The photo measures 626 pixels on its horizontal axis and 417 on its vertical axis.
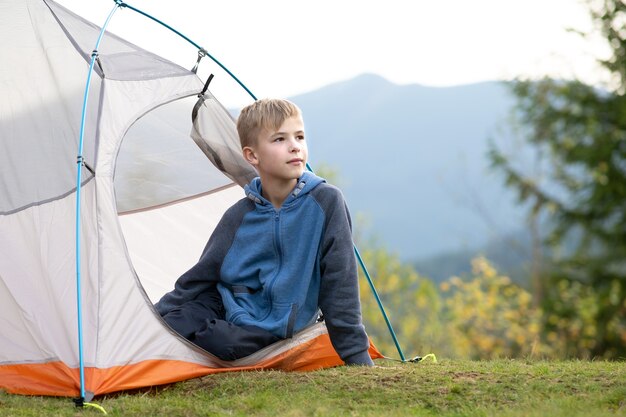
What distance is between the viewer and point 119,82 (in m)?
3.98

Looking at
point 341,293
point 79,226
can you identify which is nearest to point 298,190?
point 341,293

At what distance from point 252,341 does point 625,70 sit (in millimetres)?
11897

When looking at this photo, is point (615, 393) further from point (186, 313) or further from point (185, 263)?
point (185, 263)

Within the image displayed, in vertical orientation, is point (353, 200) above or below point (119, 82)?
below

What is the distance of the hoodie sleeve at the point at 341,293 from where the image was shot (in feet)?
12.7

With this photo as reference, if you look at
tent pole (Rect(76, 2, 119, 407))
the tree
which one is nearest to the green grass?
tent pole (Rect(76, 2, 119, 407))

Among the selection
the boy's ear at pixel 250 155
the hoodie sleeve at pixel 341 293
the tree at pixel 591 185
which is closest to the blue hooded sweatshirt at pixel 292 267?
the hoodie sleeve at pixel 341 293

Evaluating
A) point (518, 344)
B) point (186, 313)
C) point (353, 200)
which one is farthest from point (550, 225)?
point (353, 200)

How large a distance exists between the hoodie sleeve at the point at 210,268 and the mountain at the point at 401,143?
37.2 metres

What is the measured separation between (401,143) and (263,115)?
40640 millimetres

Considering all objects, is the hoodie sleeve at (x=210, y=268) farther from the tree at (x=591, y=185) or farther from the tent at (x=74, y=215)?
the tree at (x=591, y=185)

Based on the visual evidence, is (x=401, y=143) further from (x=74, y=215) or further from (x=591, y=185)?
(x=74, y=215)

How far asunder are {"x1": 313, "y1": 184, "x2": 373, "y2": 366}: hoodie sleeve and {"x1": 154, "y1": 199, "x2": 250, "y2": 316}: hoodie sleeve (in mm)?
494

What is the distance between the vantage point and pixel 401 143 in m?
44.2
